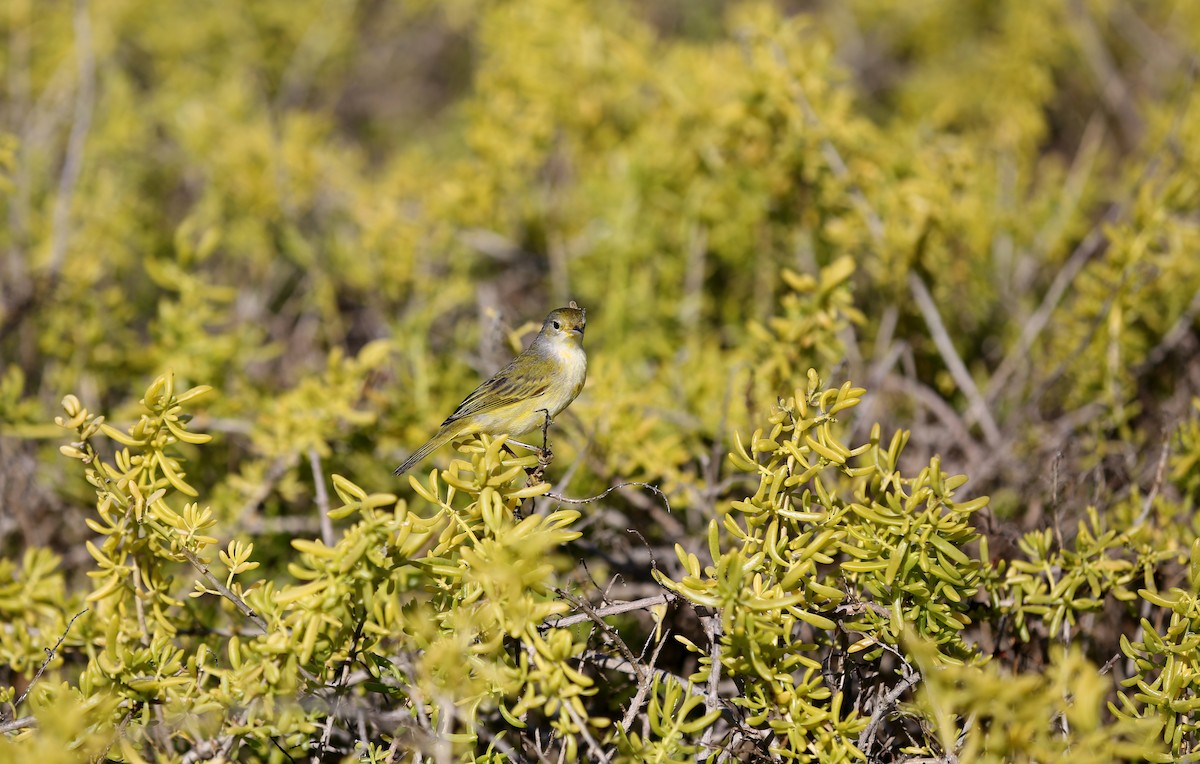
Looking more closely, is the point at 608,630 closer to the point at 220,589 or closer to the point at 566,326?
the point at 220,589

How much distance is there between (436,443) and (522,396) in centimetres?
27

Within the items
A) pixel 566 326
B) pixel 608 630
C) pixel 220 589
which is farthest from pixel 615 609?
pixel 566 326

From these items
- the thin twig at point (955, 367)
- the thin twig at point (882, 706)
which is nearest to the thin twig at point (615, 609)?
the thin twig at point (882, 706)

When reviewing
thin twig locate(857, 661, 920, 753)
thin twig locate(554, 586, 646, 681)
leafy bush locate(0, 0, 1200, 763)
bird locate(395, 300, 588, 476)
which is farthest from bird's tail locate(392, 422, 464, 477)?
thin twig locate(857, 661, 920, 753)

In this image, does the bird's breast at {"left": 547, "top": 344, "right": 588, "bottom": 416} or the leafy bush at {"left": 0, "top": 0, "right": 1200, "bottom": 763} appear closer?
the leafy bush at {"left": 0, "top": 0, "right": 1200, "bottom": 763}

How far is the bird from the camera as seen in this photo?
8.29ft

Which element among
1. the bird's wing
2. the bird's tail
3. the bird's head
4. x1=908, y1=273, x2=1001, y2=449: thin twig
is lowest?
x1=908, y1=273, x2=1001, y2=449: thin twig

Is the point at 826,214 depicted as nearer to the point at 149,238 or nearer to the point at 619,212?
the point at 619,212

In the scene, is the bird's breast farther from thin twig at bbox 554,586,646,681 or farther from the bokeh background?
thin twig at bbox 554,586,646,681

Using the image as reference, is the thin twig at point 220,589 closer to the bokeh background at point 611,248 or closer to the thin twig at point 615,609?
the thin twig at point 615,609

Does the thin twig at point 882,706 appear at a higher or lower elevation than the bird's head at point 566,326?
lower

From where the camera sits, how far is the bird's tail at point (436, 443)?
7.98ft

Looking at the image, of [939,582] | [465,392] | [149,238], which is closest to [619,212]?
[465,392]

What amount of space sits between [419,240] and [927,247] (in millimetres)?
2323
